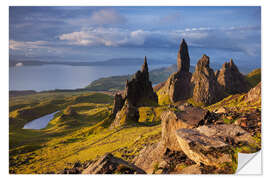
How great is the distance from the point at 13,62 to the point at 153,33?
16.9 metres

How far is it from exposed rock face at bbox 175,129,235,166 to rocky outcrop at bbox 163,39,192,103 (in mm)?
111951

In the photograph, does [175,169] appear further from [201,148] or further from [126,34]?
[126,34]

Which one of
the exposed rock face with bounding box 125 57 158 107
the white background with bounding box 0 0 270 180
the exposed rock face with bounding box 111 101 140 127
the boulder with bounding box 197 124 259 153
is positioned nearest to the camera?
the boulder with bounding box 197 124 259 153

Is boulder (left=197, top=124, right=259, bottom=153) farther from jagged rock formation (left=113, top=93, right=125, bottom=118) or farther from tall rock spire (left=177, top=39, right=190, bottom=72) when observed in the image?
tall rock spire (left=177, top=39, right=190, bottom=72)

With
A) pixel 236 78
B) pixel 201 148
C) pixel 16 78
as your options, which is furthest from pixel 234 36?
pixel 236 78

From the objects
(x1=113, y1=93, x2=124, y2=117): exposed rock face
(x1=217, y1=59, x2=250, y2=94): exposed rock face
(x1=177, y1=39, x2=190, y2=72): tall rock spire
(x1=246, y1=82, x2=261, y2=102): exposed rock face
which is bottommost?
(x1=113, y1=93, x2=124, y2=117): exposed rock face

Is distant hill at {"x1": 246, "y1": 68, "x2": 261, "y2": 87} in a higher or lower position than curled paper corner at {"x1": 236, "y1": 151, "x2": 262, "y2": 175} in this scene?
higher

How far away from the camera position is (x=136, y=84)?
95.1m

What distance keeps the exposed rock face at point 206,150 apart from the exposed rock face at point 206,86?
94745 millimetres

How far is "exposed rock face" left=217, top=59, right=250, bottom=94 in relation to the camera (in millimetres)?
111188

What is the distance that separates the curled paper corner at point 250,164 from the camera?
12058 millimetres

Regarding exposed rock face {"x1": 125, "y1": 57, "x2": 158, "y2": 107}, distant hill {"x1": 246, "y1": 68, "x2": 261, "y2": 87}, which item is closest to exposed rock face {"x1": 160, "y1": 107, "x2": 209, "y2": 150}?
exposed rock face {"x1": 125, "y1": 57, "x2": 158, "y2": 107}

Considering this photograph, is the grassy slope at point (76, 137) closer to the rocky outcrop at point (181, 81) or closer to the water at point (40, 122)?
the water at point (40, 122)

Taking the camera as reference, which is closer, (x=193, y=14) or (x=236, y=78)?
(x=193, y=14)
